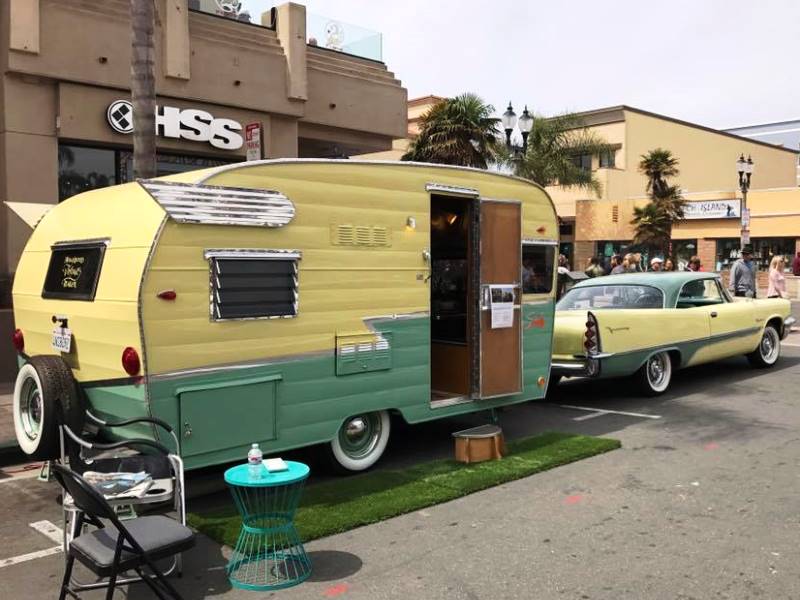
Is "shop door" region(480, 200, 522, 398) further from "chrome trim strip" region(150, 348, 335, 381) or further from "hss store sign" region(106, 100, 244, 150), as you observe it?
"hss store sign" region(106, 100, 244, 150)

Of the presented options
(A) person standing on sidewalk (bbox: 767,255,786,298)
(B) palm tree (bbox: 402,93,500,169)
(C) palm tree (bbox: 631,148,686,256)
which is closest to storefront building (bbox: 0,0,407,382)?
(B) palm tree (bbox: 402,93,500,169)

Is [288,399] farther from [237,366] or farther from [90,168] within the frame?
[90,168]

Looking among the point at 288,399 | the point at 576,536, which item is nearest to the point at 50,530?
the point at 288,399

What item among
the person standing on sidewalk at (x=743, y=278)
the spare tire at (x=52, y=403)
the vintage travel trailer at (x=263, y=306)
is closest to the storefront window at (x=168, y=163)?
the vintage travel trailer at (x=263, y=306)

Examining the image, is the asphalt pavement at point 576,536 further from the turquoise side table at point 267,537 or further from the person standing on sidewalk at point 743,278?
the person standing on sidewalk at point 743,278

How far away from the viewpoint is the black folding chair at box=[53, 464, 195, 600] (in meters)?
3.36

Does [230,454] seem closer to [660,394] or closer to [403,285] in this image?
[403,285]

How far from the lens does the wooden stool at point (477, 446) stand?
6414mm

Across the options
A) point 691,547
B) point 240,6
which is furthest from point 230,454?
point 240,6

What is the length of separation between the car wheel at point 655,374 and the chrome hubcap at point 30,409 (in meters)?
6.80

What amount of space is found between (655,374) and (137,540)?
748 cm

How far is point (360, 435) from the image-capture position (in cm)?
627

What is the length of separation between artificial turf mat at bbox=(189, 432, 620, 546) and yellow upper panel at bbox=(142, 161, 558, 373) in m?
1.11

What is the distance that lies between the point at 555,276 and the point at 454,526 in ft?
11.2
